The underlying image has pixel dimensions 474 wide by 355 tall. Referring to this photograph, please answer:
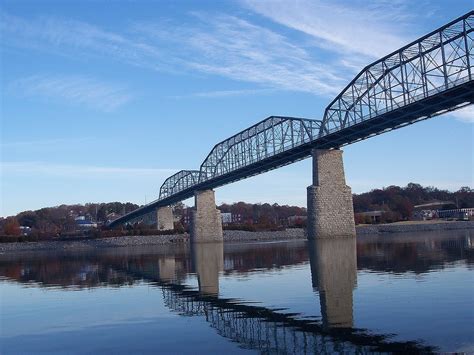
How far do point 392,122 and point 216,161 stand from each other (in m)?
76.2

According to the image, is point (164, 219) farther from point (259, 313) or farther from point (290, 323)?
point (290, 323)

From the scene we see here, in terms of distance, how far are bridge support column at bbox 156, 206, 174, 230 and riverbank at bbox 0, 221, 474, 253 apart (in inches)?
1169

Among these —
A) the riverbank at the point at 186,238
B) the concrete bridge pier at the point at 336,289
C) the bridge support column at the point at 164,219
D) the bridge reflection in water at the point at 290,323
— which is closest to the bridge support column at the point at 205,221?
the riverbank at the point at 186,238

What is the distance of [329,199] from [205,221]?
46.9 m

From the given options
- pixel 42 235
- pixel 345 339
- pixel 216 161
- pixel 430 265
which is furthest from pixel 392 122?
pixel 42 235

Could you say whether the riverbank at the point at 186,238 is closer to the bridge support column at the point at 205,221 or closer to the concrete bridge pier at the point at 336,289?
the bridge support column at the point at 205,221

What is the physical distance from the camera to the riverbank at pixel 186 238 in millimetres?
120806

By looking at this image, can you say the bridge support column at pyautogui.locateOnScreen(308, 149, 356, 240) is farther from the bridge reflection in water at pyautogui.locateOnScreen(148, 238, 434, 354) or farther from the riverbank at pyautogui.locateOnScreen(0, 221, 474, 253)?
the bridge reflection in water at pyautogui.locateOnScreen(148, 238, 434, 354)

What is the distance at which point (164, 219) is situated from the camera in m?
167

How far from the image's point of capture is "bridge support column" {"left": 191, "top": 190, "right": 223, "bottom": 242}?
116625 millimetres

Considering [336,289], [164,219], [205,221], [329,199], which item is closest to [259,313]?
[336,289]

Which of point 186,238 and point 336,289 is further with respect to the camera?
point 186,238

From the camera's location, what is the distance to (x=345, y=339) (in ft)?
45.8

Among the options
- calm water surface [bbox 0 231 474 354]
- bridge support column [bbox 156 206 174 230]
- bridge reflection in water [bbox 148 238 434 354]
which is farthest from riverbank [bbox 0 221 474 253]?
bridge reflection in water [bbox 148 238 434 354]
